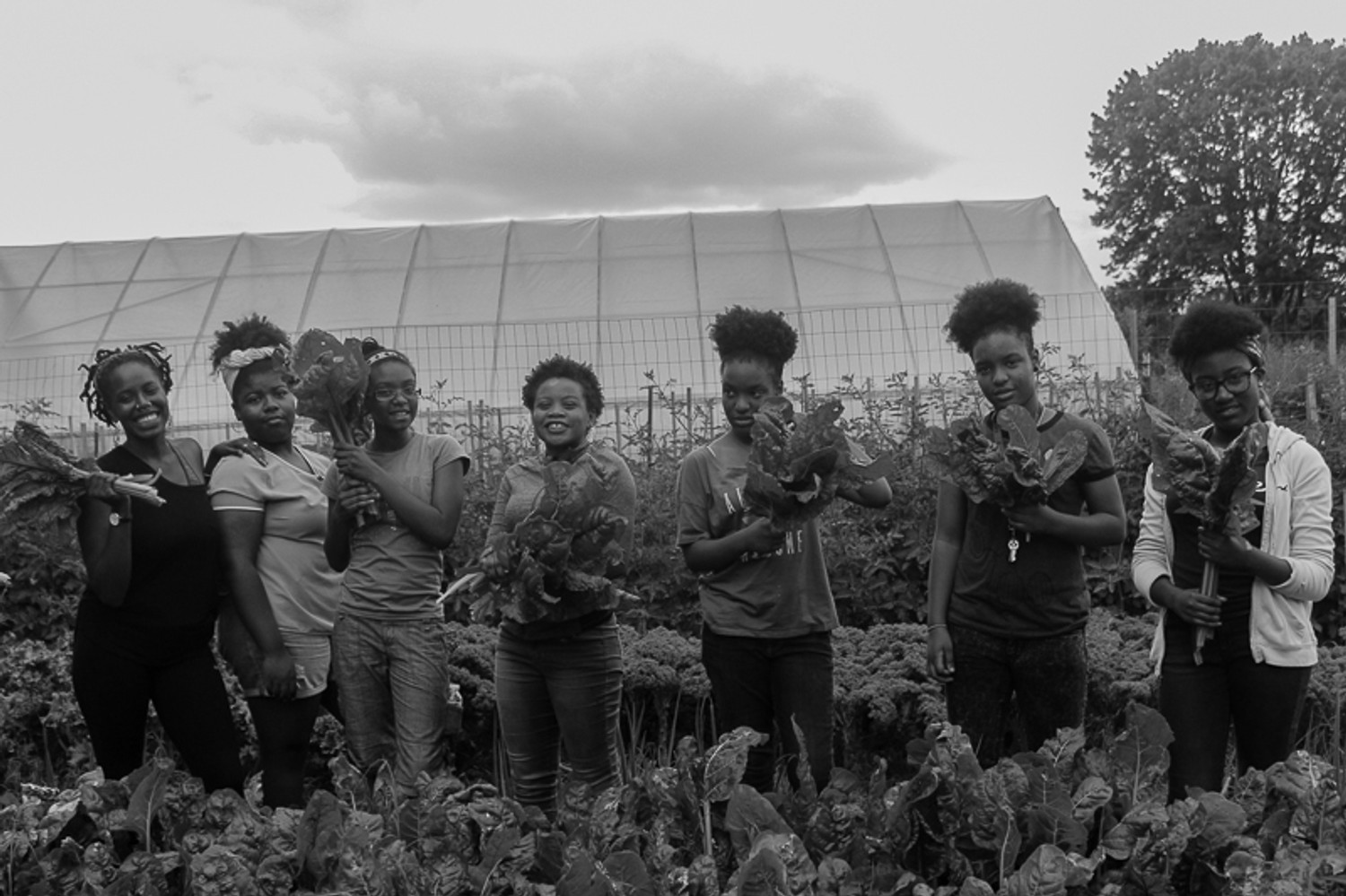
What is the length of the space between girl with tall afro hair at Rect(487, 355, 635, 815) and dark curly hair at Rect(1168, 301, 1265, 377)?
156cm

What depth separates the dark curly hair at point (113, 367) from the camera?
323 cm

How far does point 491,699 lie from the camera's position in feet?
13.8

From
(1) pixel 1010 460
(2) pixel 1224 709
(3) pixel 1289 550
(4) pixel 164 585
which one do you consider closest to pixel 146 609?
(4) pixel 164 585

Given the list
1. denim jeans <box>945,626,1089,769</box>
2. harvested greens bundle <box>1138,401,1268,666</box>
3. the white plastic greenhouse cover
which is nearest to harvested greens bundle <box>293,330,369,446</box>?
denim jeans <box>945,626,1089,769</box>

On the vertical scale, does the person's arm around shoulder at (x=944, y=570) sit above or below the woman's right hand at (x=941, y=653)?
above

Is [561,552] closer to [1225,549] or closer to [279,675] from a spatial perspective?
[279,675]

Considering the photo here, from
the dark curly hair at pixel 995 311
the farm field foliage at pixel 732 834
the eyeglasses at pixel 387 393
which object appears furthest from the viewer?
the eyeglasses at pixel 387 393

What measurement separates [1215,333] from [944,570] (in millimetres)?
944

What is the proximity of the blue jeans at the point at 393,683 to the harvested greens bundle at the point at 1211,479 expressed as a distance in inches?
81.2

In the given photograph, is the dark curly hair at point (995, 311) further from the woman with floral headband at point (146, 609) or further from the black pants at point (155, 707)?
the black pants at point (155, 707)

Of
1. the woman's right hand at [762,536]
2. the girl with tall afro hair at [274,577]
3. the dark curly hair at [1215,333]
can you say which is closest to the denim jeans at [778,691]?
the woman's right hand at [762,536]

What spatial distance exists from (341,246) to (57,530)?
14.5m

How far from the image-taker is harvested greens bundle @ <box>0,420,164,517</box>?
2.93 meters

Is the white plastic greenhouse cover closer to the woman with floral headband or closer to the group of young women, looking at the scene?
the group of young women
